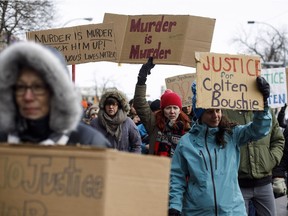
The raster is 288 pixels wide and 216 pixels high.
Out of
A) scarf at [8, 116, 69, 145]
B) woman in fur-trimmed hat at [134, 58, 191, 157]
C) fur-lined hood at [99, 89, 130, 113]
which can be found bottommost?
scarf at [8, 116, 69, 145]

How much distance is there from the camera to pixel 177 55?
7914 millimetres

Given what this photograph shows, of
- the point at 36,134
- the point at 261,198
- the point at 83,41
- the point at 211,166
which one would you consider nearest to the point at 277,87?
the point at 83,41

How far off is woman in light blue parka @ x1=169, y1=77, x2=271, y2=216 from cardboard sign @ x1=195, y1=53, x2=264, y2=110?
3.4 inches

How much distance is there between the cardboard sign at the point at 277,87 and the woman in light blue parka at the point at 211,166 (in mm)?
4887

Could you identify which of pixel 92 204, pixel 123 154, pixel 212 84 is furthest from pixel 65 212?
pixel 212 84

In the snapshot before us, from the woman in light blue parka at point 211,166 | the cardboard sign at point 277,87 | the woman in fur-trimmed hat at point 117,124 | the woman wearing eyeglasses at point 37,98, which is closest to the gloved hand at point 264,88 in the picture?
the woman in light blue parka at point 211,166

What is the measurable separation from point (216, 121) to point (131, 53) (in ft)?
11.1

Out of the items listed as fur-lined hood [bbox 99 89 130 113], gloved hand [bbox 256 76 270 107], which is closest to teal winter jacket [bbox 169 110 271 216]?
gloved hand [bbox 256 76 270 107]

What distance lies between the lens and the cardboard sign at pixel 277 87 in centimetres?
988

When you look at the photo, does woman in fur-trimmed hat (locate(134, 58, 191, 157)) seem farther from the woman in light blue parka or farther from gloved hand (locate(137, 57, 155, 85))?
the woman in light blue parka

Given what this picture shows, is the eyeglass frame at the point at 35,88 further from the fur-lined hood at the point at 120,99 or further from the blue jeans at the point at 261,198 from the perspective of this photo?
the fur-lined hood at the point at 120,99

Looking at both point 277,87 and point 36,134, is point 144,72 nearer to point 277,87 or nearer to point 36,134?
point 277,87

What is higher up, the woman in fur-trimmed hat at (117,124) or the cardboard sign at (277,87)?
the cardboard sign at (277,87)

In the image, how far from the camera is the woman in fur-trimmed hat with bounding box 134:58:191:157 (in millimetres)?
6913
